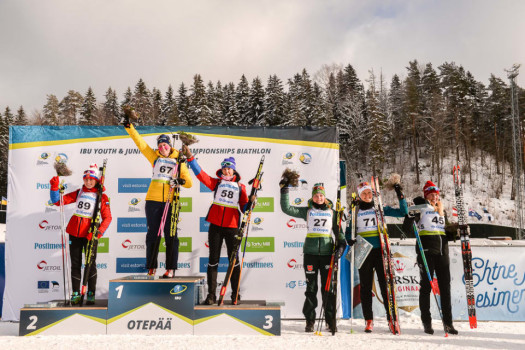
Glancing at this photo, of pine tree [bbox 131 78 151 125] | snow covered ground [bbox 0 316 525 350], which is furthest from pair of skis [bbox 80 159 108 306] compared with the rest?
pine tree [bbox 131 78 151 125]

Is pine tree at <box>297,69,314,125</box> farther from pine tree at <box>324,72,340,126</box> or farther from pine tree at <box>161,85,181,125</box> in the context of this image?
pine tree at <box>161,85,181,125</box>

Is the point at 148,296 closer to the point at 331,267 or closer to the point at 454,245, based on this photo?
the point at 331,267

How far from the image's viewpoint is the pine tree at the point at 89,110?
1437 inches

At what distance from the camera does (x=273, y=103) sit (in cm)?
3322

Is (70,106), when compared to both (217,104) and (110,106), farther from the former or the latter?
(217,104)

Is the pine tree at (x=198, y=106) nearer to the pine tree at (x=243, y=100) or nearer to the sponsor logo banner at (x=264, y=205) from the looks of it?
the pine tree at (x=243, y=100)

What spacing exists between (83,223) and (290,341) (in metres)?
3.05

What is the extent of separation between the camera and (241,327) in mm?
4328

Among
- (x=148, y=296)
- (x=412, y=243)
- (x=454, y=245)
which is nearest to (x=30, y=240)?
(x=148, y=296)

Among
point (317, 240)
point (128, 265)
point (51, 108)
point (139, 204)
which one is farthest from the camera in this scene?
point (51, 108)

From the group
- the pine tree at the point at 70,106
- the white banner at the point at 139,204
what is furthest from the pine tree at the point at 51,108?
the white banner at the point at 139,204

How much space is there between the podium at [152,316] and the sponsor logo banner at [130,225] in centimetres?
153

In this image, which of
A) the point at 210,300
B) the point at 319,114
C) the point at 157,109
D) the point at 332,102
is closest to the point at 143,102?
the point at 157,109

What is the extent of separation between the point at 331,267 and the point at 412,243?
2.10 metres
